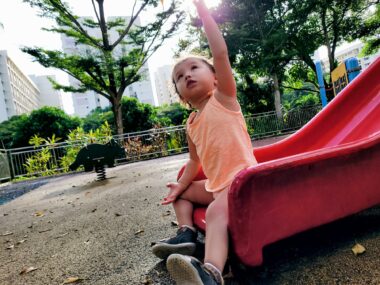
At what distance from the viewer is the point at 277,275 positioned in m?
1.47

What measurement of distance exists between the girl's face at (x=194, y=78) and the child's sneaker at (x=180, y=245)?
0.77 metres

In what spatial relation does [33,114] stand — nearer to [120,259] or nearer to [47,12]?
[47,12]

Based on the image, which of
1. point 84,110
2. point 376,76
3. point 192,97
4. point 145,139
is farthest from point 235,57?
point 84,110

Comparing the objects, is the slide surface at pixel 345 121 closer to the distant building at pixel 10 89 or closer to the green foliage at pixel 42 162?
the green foliage at pixel 42 162

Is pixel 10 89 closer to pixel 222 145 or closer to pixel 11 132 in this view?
pixel 11 132

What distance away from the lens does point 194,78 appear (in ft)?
5.68

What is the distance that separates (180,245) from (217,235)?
38cm

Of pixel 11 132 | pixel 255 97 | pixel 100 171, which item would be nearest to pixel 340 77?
pixel 100 171

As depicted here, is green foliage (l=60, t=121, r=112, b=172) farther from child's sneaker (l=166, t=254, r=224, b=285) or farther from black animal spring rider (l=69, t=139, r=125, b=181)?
child's sneaker (l=166, t=254, r=224, b=285)

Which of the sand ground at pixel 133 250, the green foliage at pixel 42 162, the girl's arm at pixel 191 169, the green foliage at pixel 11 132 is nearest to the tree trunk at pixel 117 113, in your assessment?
the green foliage at pixel 42 162

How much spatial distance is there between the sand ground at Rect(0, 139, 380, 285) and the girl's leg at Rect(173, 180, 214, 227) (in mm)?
294

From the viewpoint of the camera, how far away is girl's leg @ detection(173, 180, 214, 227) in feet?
6.21

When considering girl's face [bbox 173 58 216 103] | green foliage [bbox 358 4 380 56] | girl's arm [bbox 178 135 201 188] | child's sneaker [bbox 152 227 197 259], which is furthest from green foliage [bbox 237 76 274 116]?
child's sneaker [bbox 152 227 197 259]

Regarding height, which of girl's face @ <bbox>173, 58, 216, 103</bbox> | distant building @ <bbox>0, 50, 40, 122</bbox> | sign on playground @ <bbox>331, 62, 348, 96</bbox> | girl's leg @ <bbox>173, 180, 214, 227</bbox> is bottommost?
girl's leg @ <bbox>173, 180, 214, 227</bbox>
